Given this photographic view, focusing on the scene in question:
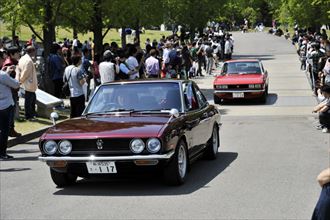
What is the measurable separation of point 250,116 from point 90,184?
952cm

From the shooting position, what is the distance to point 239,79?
2111 cm

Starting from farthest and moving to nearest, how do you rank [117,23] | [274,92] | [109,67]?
[117,23], [274,92], [109,67]

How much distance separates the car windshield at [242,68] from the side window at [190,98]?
12.0 metres

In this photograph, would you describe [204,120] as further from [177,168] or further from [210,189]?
[210,189]

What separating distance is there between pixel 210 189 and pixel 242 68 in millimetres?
14275

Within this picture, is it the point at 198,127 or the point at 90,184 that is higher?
the point at 198,127

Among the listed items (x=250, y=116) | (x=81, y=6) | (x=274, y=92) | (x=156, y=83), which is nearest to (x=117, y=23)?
(x=81, y=6)

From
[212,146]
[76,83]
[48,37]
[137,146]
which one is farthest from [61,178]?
[48,37]

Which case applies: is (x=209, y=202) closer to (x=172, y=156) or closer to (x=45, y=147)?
(x=172, y=156)

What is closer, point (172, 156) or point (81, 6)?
point (172, 156)

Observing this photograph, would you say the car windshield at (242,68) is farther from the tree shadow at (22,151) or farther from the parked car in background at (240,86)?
the tree shadow at (22,151)

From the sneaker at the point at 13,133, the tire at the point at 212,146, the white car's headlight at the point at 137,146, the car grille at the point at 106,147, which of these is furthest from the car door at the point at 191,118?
the sneaker at the point at 13,133

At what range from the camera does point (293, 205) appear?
746 centimetres

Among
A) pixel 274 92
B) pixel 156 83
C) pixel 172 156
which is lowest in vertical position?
pixel 274 92
